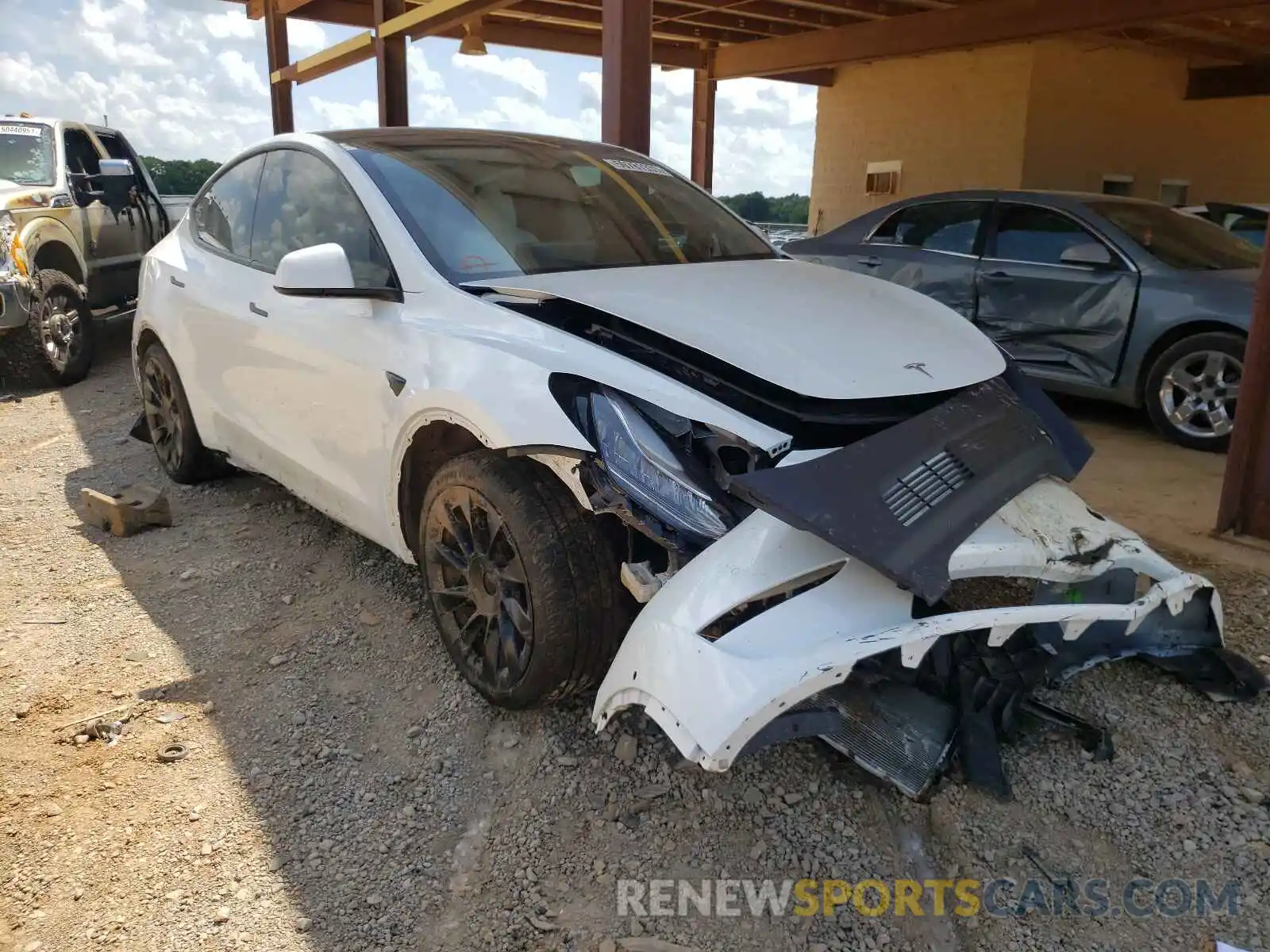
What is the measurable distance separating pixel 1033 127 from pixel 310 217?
359 inches

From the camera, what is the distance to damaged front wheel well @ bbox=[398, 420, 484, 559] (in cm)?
293

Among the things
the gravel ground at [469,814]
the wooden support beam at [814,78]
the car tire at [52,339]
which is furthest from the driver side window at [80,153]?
the wooden support beam at [814,78]

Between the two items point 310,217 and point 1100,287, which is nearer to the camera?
point 310,217

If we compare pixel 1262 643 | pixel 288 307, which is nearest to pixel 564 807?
pixel 288 307

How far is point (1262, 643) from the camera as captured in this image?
320cm

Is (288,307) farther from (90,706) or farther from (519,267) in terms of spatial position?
(90,706)

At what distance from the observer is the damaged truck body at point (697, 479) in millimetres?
2072

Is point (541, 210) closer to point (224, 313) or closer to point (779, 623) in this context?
point (224, 313)

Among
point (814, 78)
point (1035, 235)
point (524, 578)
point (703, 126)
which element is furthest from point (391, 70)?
point (814, 78)

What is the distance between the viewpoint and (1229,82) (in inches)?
460

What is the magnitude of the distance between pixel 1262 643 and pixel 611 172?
288cm

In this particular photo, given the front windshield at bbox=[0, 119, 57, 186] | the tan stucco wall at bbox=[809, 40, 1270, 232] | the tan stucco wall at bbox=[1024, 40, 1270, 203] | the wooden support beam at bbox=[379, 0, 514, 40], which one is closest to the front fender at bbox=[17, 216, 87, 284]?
the front windshield at bbox=[0, 119, 57, 186]

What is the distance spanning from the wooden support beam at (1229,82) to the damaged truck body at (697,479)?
36.1 ft

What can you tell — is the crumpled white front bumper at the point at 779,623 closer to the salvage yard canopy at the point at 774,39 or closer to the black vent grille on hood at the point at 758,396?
the black vent grille on hood at the point at 758,396
